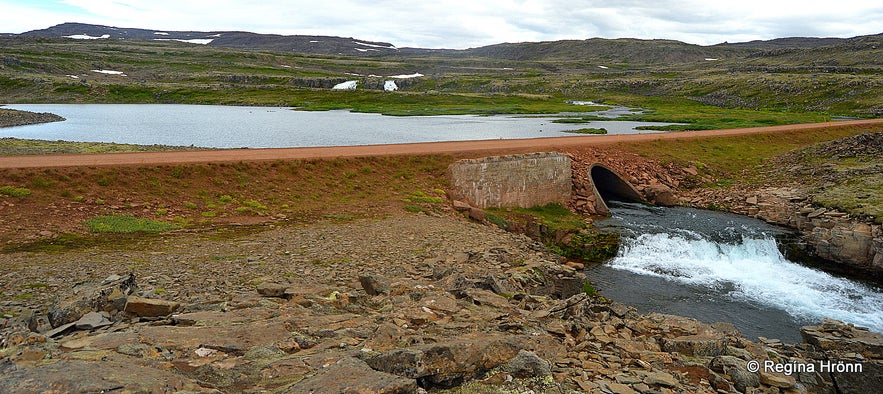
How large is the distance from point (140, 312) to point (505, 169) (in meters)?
25.1

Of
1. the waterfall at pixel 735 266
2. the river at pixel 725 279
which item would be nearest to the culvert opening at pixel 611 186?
the waterfall at pixel 735 266

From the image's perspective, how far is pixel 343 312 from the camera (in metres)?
13.8

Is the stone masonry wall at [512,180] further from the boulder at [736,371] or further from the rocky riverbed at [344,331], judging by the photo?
the boulder at [736,371]

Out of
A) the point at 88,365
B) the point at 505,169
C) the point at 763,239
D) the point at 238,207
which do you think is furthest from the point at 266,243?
the point at 763,239

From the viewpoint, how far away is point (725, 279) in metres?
26.1

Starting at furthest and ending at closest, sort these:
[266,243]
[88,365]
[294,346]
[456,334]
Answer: [266,243]
[456,334]
[294,346]
[88,365]

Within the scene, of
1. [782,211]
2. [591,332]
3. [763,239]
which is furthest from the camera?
[782,211]

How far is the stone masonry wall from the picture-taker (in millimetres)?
34250

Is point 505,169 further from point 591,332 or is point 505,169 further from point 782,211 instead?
point 591,332

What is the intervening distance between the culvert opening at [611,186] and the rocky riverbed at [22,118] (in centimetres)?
6148

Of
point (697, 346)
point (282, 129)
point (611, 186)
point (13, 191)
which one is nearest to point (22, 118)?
point (282, 129)

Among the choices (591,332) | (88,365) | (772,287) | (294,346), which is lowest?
(772,287)

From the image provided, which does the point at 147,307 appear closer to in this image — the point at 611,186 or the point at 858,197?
the point at 611,186

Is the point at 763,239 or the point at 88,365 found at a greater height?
the point at 88,365
